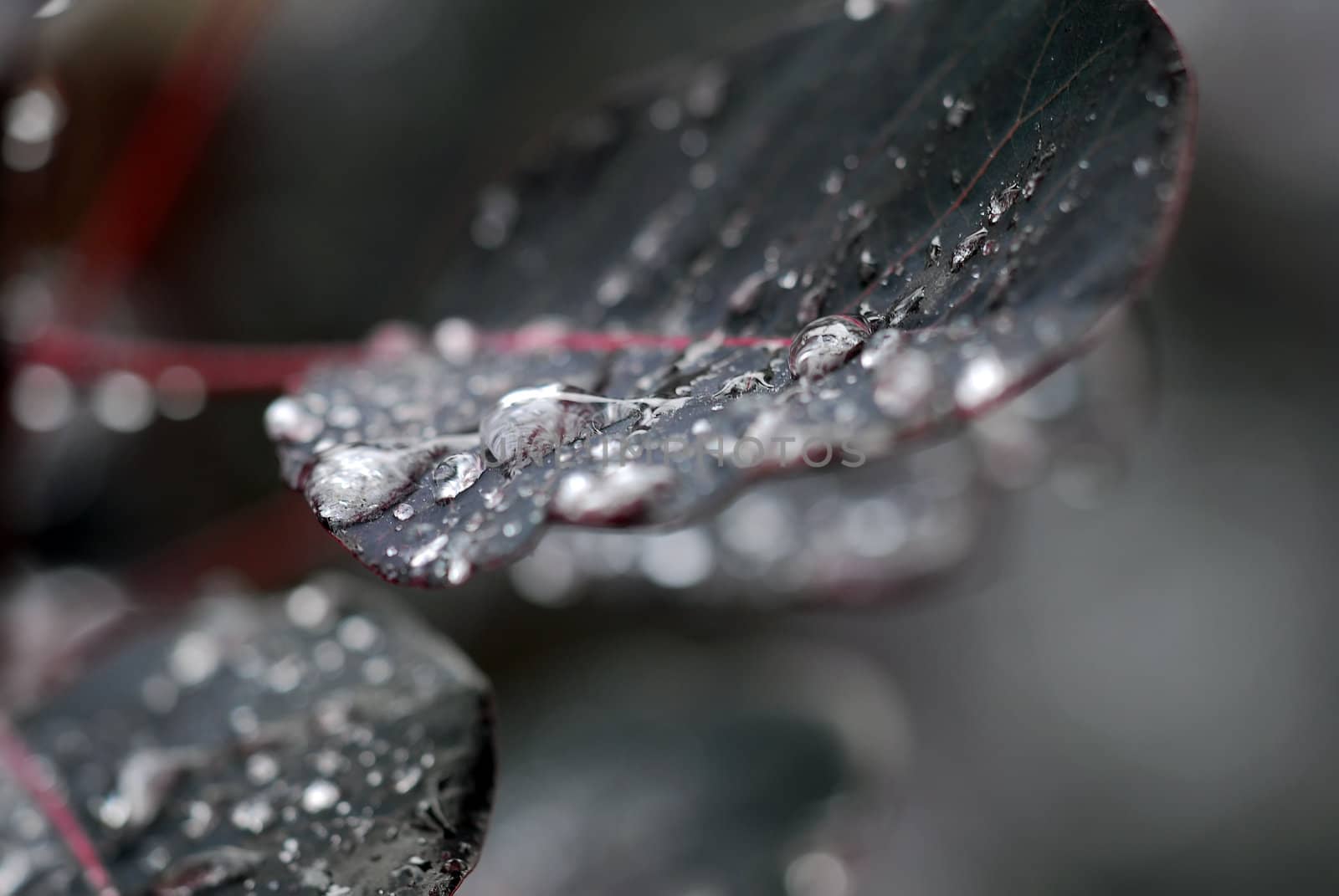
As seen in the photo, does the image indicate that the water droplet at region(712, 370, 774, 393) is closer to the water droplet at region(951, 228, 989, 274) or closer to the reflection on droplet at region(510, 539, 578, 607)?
the water droplet at region(951, 228, 989, 274)

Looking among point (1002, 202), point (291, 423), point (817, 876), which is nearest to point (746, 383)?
point (1002, 202)

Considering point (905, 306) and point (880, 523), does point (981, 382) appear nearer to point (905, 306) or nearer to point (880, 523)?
point (905, 306)

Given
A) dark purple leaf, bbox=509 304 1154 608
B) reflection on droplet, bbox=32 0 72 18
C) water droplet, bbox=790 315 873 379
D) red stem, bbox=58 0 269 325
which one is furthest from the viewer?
red stem, bbox=58 0 269 325

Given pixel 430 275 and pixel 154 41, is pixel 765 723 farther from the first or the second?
pixel 154 41

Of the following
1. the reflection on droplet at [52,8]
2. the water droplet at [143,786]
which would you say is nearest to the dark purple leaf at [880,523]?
the water droplet at [143,786]

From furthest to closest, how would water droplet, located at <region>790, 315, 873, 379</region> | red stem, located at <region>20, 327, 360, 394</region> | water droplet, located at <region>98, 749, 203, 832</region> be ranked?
1. red stem, located at <region>20, 327, 360, 394</region>
2. water droplet, located at <region>98, 749, 203, 832</region>
3. water droplet, located at <region>790, 315, 873, 379</region>

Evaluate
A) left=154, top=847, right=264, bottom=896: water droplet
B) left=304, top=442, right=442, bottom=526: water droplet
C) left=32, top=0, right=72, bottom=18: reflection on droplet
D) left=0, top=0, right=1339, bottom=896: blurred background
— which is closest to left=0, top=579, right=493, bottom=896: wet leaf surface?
left=154, top=847, right=264, bottom=896: water droplet

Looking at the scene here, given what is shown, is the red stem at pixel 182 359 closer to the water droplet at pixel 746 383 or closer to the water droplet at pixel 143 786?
the water droplet at pixel 143 786
